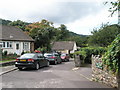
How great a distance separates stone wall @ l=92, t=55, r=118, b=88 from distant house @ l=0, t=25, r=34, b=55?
18.9 m

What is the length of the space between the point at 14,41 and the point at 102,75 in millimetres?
20771

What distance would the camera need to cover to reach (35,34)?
103 ft

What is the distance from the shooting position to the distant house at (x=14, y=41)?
2347 cm

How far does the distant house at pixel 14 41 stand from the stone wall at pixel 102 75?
18850 mm

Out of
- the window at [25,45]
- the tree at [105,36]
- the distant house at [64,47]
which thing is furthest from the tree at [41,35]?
the distant house at [64,47]

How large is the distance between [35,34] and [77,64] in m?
18.2

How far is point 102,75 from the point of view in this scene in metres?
7.16

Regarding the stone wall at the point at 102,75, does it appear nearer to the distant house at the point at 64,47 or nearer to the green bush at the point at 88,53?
the green bush at the point at 88,53

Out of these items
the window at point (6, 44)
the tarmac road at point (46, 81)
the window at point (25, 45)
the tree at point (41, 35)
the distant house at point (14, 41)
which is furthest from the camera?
the tree at point (41, 35)

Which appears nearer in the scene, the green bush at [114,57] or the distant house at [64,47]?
the green bush at [114,57]

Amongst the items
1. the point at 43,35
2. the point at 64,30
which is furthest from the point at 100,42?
the point at 64,30

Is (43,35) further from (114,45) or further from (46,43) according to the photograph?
(114,45)

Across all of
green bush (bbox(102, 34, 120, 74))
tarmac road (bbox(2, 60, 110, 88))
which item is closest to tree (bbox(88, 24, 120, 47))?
tarmac road (bbox(2, 60, 110, 88))

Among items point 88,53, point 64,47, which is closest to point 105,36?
point 88,53
